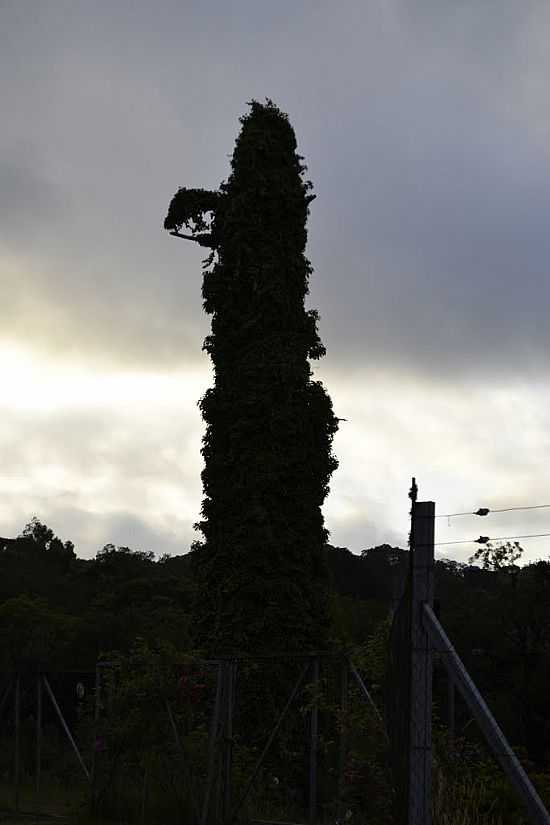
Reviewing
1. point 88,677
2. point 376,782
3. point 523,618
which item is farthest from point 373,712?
point 523,618

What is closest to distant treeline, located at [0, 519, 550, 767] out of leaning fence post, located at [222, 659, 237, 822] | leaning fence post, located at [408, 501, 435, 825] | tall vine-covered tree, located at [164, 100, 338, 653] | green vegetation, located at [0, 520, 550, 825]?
green vegetation, located at [0, 520, 550, 825]

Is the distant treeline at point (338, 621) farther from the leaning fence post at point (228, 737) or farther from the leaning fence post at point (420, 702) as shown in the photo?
the leaning fence post at point (420, 702)

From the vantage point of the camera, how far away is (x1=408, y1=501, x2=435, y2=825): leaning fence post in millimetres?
7566

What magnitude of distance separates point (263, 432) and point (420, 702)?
14568 millimetres

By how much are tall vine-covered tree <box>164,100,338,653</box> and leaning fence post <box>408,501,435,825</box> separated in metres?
13.5

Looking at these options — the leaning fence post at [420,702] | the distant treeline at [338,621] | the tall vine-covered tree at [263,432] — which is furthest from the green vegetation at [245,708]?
the leaning fence post at [420,702]

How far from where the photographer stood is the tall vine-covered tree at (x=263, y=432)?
21344mm

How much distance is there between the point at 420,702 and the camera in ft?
24.9

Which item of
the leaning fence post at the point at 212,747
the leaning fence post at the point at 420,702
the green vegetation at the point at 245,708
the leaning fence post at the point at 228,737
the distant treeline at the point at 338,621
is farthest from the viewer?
the distant treeline at the point at 338,621

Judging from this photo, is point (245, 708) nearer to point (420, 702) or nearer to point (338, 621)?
point (338, 621)

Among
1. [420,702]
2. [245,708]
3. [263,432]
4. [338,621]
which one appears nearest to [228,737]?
[420,702]

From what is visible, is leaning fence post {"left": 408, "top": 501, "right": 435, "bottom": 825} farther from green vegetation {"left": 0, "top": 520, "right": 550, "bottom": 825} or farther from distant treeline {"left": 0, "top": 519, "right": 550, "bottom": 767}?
distant treeline {"left": 0, "top": 519, "right": 550, "bottom": 767}

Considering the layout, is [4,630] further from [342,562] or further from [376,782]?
[376,782]

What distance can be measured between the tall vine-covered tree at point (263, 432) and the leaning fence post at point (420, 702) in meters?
13.5
